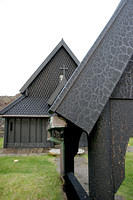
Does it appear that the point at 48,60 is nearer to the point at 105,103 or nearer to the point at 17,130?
the point at 17,130

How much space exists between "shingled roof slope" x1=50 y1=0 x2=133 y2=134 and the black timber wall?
29.8 ft

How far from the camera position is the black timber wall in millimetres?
10391

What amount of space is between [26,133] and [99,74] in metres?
9.72

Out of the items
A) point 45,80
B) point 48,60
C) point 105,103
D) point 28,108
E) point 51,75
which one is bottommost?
point 105,103

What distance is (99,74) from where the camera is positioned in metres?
1.76

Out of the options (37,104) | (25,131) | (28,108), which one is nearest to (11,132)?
(25,131)

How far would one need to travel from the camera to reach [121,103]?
187 cm

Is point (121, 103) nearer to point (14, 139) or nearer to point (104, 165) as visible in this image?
point (104, 165)

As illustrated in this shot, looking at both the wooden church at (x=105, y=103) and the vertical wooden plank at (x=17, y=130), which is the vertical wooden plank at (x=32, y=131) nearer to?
the vertical wooden plank at (x=17, y=130)

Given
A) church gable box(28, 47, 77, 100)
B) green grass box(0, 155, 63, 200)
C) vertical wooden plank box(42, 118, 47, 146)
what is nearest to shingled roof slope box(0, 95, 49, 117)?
A: church gable box(28, 47, 77, 100)

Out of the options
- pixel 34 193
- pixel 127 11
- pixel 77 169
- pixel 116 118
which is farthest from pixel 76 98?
pixel 77 169

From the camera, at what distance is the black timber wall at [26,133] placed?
10.4 metres

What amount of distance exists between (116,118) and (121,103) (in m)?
0.21

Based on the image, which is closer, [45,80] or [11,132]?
[11,132]
